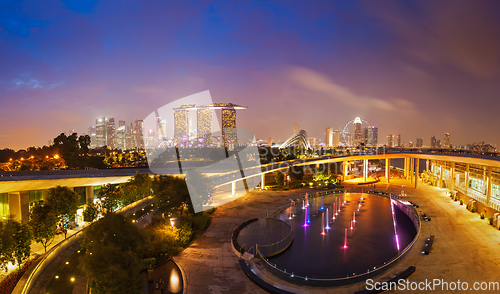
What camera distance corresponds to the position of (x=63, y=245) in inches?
592

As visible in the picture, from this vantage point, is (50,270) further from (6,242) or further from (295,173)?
(295,173)

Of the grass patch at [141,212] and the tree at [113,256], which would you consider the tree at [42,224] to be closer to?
the grass patch at [141,212]

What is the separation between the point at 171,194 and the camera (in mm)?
20469

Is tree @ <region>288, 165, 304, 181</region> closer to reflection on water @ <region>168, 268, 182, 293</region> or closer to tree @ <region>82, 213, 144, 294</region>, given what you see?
reflection on water @ <region>168, 268, 182, 293</region>

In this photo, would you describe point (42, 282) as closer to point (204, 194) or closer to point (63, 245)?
point (63, 245)

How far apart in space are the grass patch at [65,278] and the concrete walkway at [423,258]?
199 inches

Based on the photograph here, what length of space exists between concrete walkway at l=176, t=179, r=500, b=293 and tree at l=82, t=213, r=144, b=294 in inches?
141

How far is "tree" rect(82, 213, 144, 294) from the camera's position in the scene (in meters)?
8.90

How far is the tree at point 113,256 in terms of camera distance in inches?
350

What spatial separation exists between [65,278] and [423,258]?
60.0 ft

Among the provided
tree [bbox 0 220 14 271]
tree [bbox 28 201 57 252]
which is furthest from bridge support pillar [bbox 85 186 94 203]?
tree [bbox 0 220 14 271]

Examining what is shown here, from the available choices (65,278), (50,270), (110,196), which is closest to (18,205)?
(110,196)

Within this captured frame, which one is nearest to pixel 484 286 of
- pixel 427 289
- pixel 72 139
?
pixel 427 289

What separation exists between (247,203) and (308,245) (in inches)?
450
